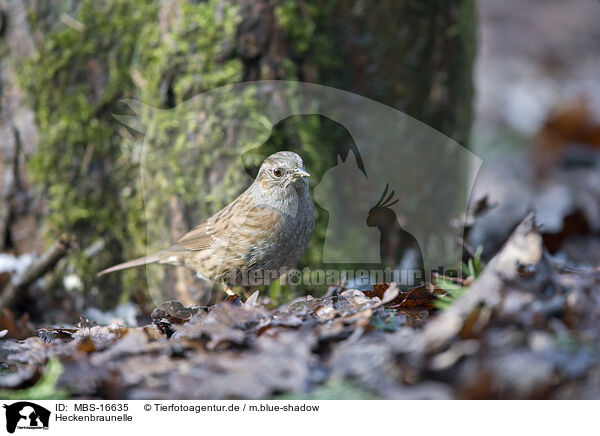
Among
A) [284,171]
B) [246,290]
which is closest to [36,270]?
[246,290]

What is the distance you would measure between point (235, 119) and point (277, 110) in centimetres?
28

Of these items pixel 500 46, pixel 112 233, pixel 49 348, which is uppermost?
pixel 500 46

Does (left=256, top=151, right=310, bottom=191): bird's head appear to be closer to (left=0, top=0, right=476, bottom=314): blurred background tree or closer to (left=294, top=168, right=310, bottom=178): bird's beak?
(left=294, top=168, right=310, bottom=178): bird's beak

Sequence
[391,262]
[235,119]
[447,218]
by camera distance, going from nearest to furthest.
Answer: [235,119]
[391,262]
[447,218]

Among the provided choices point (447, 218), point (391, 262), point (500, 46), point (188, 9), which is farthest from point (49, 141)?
point (500, 46)

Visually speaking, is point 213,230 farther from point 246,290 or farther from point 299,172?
point 299,172

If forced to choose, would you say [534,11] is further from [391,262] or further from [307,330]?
[307,330]

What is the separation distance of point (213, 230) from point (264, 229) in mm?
405

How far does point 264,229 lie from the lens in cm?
257

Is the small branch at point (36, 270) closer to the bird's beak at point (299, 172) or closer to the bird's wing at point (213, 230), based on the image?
the bird's wing at point (213, 230)

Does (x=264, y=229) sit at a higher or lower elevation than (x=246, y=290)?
higher

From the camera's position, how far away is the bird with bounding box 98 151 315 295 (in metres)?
2.49

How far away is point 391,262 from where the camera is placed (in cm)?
395
